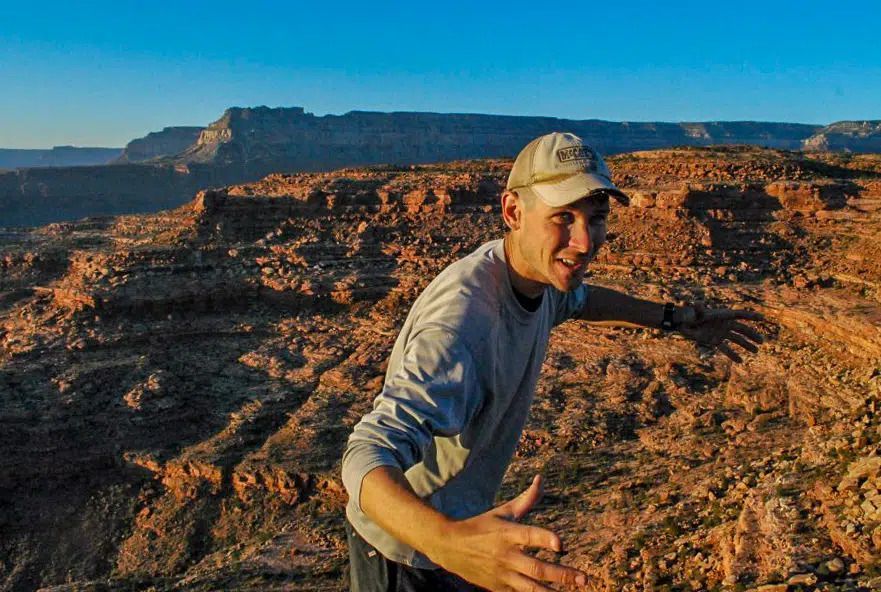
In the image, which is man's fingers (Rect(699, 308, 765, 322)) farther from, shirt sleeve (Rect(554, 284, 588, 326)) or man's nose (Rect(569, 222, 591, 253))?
man's nose (Rect(569, 222, 591, 253))

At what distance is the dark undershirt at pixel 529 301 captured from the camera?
71.4 inches

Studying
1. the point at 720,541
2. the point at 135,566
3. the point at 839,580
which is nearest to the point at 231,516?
the point at 135,566

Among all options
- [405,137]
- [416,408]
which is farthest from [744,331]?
[405,137]

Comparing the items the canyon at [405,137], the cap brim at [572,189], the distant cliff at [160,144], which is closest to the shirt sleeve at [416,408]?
the cap brim at [572,189]

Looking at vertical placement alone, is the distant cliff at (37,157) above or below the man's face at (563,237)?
above

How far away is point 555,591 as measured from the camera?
3.54 feet

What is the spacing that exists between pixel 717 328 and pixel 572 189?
144 cm

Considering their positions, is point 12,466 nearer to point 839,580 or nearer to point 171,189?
point 839,580

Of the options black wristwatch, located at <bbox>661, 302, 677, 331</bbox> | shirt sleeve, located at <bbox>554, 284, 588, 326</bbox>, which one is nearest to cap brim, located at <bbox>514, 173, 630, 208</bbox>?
shirt sleeve, located at <bbox>554, 284, 588, 326</bbox>

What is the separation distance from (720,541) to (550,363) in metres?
5.79

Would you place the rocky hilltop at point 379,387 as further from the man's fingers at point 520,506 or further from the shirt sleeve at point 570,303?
the man's fingers at point 520,506

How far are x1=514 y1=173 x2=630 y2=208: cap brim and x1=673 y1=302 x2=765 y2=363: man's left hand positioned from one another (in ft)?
3.95

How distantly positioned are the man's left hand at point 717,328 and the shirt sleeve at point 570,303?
464 millimetres

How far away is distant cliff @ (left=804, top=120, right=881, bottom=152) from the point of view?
260 feet
